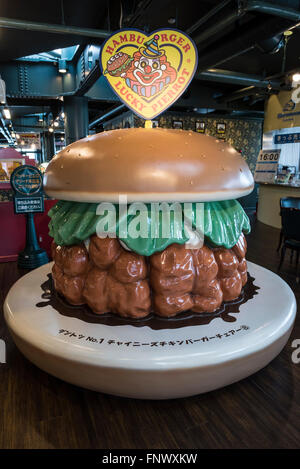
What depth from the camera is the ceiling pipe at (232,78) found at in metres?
5.77

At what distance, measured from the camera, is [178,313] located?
69.9 inches

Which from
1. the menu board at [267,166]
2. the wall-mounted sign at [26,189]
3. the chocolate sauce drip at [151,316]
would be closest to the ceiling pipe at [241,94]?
the menu board at [267,166]

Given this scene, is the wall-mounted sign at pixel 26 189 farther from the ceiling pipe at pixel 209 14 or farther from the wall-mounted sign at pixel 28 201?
the ceiling pipe at pixel 209 14

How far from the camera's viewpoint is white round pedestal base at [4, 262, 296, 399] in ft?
4.50

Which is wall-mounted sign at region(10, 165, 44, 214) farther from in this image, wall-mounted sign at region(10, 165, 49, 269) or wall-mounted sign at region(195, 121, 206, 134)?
wall-mounted sign at region(195, 121, 206, 134)

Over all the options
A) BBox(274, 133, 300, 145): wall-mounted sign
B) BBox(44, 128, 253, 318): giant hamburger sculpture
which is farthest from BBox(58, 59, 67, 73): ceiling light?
BBox(44, 128, 253, 318): giant hamburger sculpture

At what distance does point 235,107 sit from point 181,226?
899 centimetres

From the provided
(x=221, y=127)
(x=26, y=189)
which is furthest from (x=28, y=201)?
(x=221, y=127)

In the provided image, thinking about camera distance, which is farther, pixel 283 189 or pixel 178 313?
pixel 283 189

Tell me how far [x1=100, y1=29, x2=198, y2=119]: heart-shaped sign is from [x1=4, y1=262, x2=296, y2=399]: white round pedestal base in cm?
131
